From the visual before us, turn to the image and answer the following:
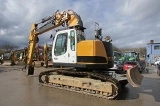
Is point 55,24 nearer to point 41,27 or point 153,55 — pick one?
point 41,27

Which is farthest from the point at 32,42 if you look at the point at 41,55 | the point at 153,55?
the point at 153,55

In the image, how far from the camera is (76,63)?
32.7 feet

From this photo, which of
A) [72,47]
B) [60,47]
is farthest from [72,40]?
[60,47]

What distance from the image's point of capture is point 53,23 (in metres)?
13.5

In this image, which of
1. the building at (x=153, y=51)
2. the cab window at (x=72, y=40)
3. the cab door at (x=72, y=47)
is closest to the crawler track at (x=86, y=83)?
the cab door at (x=72, y=47)

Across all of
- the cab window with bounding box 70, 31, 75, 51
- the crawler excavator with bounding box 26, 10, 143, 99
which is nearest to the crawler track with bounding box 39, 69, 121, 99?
the crawler excavator with bounding box 26, 10, 143, 99

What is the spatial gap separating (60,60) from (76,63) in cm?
113

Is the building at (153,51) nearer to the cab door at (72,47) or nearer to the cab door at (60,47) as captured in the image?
the cab door at (60,47)

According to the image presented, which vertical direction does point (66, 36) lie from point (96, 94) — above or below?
above

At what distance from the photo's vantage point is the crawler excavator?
8.73 m

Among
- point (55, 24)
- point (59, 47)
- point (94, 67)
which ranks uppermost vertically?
point (55, 24)

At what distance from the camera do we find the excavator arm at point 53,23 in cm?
1137

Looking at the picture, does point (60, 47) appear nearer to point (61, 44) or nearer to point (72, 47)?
point (61, 44)

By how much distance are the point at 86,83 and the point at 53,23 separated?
5620mm
